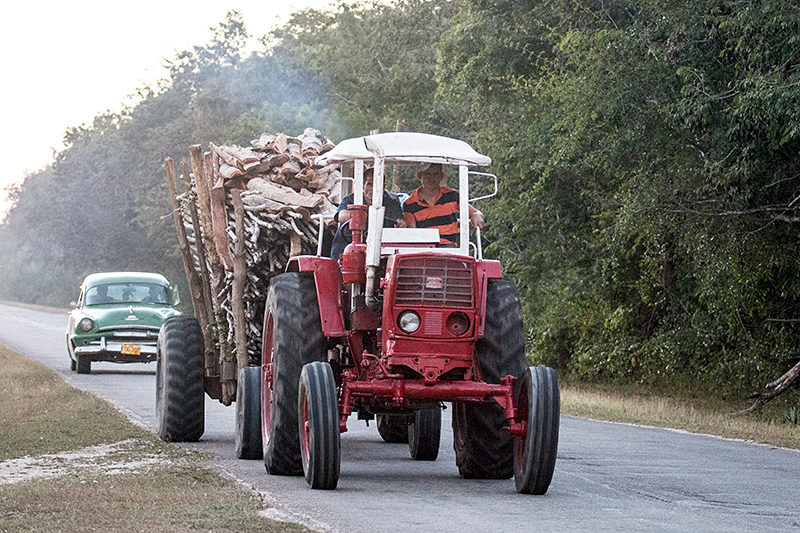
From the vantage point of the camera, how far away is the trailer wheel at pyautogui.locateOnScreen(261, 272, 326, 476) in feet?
31.8

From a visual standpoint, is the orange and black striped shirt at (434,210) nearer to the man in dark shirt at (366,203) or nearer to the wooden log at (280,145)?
the man in dark shirt at (366,203)

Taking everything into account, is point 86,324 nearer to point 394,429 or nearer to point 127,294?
point 127,294

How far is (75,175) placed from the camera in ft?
265

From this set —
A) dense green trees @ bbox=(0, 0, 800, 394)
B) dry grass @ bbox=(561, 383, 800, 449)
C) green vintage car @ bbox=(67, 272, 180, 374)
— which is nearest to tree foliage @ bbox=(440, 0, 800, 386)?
dense green trees @ bbox=(0, 0, 800, 394)

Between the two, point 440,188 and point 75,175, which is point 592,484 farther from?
point 75,175

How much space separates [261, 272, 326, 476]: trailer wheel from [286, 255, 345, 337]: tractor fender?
107 millimetres

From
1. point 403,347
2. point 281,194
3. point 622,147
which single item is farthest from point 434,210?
point 622,147

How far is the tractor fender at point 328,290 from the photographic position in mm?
9695

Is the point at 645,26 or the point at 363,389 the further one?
Answer: the point at 645,26

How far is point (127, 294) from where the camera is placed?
2544cm

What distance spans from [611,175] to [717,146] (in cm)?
632

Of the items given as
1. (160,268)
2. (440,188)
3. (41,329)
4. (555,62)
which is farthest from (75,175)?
(440,188)

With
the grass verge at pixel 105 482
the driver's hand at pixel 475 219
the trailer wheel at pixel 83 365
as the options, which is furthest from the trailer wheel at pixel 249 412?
the trailer wheel at pixel 83 365

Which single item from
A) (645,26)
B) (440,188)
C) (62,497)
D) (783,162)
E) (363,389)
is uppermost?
(645,26)
